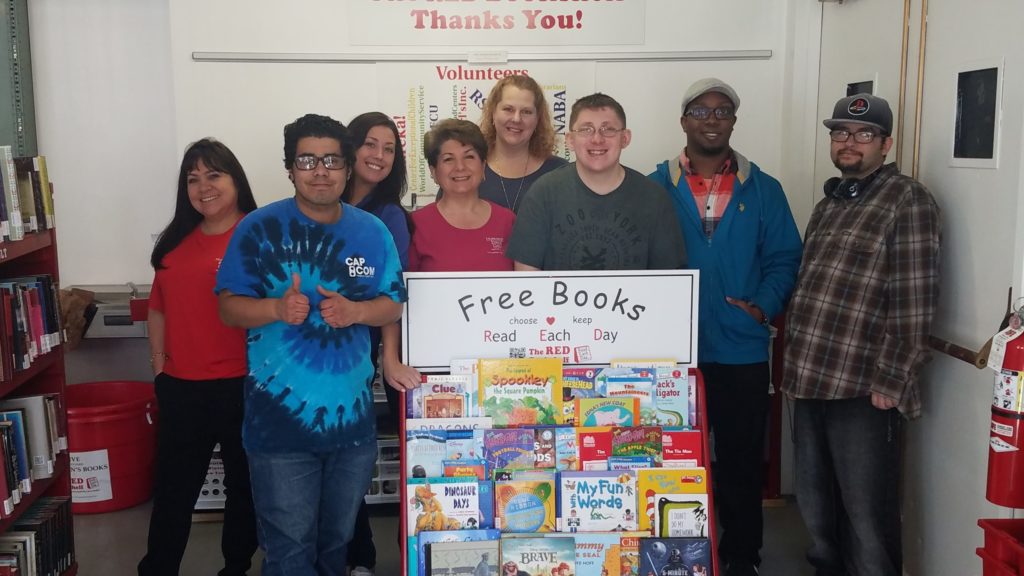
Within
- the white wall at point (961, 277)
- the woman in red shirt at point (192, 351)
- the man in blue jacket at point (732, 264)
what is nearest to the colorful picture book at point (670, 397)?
the man in blue jacket at point (732, 264)

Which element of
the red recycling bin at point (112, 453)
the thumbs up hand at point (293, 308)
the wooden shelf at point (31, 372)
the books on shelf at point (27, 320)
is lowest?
the red recycling bin at point (112, 453)

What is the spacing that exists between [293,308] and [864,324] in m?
1.70

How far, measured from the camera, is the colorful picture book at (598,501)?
8.00ft

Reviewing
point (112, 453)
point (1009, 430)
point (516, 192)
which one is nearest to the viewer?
point (1009, 430)

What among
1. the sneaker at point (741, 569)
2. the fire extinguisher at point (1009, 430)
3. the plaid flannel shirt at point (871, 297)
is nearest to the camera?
the fire extinguisher at point (1009, 430)

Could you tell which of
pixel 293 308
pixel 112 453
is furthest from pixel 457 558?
pixel 112 453

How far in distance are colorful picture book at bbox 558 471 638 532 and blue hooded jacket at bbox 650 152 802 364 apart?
2.57 feet

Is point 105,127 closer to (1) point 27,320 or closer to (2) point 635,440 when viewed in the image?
(1) point 27,320

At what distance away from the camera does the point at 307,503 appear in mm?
2469

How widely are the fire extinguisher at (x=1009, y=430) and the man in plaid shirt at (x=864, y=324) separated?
419mm

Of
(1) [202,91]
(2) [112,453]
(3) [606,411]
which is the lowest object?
(2) [112,453]

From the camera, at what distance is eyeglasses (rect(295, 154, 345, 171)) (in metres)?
2.35

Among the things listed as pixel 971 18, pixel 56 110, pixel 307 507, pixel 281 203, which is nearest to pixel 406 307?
pixel 281 203

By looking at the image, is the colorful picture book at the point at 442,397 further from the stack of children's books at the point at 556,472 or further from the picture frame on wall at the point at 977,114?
the picture frame on wall at the point at 977,114
